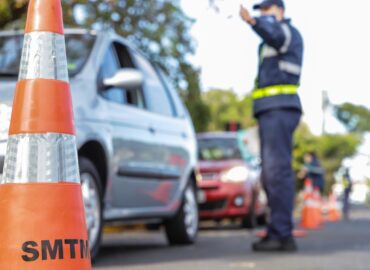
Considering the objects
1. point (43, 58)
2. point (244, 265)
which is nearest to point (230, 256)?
point (244, 265)

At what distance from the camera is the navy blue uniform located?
786 centimetres

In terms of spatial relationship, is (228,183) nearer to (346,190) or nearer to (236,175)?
(236,175)

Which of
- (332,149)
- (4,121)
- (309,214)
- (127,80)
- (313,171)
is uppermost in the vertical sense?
(332,149)

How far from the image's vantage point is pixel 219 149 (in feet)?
47.8

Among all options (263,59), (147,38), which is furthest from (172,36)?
(263,59)

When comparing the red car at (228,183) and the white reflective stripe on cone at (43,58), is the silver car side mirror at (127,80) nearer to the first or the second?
the white reflective stripe on cone at (43,58)

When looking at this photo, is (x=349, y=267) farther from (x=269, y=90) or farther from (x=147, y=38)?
(x=147, y=38)

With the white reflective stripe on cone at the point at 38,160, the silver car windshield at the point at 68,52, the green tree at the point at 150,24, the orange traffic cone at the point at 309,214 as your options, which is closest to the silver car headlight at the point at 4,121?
the silver car windshield at the point at 68,52

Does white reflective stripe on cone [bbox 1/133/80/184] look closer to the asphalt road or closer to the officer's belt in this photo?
the asphalt road

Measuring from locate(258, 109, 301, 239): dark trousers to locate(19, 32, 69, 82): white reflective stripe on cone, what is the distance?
13.8ft

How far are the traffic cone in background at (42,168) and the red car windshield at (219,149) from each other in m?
10.6

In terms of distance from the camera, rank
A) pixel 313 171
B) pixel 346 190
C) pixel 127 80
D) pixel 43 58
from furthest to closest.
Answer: pixel 346 190 → pixel 313 171 → pixel 127 80 → pixel 43 58

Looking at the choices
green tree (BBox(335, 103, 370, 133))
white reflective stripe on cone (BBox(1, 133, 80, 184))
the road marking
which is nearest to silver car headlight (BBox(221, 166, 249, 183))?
the road marking

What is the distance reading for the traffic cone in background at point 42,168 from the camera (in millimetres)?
3510
